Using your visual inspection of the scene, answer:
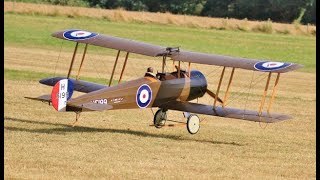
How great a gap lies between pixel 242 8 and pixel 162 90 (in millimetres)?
48944

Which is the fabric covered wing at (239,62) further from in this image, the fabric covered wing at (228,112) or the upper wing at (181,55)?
the fabric covered wing at (228,112)

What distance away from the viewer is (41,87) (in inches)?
1001

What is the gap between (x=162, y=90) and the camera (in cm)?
1823

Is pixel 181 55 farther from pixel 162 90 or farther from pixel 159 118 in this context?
pixel 159 118

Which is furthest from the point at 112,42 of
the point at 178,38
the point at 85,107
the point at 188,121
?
the point at 178,38

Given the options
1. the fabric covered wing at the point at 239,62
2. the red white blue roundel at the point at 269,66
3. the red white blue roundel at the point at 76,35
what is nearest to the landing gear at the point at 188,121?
the fabric covered wing at the point at 239,62

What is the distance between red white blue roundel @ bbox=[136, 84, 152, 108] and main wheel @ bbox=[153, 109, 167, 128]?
0.78m

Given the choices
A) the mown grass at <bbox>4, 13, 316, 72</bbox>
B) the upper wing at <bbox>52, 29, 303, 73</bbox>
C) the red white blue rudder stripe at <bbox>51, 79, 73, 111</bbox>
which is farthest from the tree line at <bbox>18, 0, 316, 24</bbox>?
the red white blue rudder stripe at <bbox>51, 79, 73, 111</bbox>

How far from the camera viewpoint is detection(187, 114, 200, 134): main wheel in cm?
1830

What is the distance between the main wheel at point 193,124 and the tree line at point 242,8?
1792 inches

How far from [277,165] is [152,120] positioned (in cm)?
560

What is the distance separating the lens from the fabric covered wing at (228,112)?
17344 millimetres

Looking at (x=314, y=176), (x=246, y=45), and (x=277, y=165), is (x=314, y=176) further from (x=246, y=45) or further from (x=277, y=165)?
(x=246, y=45)

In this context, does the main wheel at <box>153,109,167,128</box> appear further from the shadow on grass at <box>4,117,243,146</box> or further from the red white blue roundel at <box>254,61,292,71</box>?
the red white blue roundel at <box>254,61,292,71</box>
